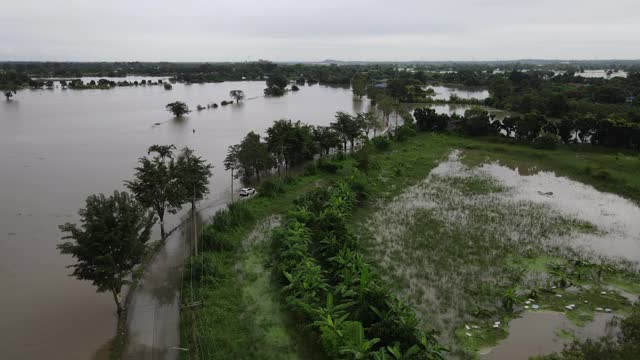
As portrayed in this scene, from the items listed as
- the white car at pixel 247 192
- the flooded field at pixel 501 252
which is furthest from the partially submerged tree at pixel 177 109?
the flooded field at pixel 501 252

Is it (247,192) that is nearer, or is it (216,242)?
(216,242)

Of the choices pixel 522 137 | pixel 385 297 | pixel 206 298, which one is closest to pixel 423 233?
pixel 385 297

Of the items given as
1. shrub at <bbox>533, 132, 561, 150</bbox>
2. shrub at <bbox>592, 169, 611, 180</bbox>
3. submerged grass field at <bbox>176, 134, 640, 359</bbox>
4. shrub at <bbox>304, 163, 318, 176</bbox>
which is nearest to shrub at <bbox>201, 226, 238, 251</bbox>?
submerged grass field at <bbox>176, 134, 640, 359</bbox>

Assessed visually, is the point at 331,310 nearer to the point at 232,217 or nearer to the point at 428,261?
the point at 428,261

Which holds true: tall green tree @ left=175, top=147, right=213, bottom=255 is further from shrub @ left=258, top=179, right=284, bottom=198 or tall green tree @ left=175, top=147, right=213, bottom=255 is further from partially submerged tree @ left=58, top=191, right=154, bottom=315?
partially submerged tree @ left=58, top=191, right=154, bottom=315

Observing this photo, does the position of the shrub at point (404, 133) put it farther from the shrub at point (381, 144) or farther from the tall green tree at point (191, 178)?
the tall green tree at point (191, 178)

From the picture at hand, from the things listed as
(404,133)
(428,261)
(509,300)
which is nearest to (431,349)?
(509,300)
